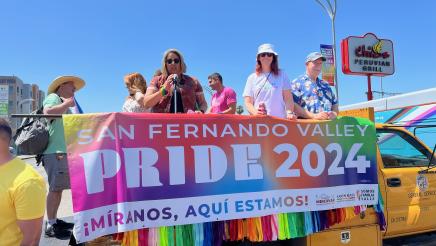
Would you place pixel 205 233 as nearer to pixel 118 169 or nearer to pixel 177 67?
pixel 118 169

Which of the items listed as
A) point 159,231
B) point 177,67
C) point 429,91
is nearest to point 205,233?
point 159,231

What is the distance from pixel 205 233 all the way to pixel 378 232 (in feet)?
5.41

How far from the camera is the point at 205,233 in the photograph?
2.78 m

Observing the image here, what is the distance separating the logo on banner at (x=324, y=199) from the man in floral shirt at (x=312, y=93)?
2.68 feet

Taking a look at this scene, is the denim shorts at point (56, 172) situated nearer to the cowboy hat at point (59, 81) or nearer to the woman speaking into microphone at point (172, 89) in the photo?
the cowboy hat at point (59, 81)

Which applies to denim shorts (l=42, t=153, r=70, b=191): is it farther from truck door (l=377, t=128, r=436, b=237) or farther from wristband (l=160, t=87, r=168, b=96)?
truck door (l=377, t=128, r=436, b=237)

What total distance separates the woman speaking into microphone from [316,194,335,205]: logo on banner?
1.32 m

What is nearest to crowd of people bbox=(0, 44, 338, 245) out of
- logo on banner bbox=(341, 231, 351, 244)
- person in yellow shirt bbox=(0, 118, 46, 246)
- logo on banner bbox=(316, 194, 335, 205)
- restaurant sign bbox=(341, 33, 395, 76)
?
person in yellow shirt bbox=(0, 118, 46, 246)

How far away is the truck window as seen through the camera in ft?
13.1

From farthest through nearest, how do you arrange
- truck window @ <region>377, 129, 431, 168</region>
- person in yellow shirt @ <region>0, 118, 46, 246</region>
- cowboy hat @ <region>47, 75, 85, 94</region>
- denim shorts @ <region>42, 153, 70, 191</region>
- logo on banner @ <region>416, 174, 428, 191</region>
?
cowboy hat @ <region>47, 75, 85, 94</region>, denim shorts @ <region>42, 153, 70, 191</region>, truck window @ <region>377, 129, 431, 168</region>, logo on banner @ <region>416, 174, 428, 191</region>, person in yellow shirt @ <region>0, 118, 46, 246</region>

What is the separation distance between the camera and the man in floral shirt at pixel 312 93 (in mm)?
3742

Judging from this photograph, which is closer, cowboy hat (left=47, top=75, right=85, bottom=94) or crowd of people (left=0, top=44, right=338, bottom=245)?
crowd of people (left=0, top=44, right=338, bottom=245)

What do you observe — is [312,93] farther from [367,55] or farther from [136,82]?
[367,55]

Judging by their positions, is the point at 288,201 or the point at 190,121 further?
the point at 288,201
